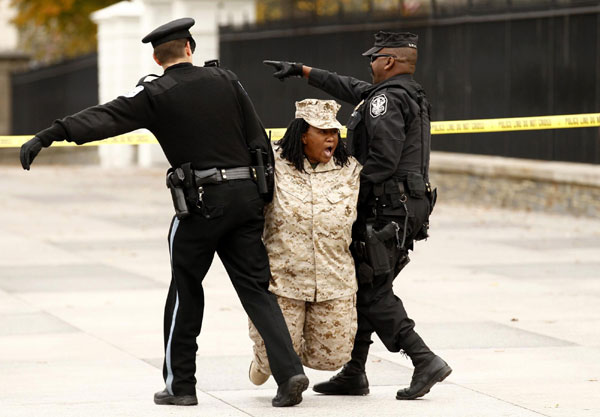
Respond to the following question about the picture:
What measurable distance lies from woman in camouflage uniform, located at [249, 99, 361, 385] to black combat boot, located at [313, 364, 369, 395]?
10.7 inches

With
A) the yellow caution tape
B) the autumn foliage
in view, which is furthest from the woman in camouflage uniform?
the autumn foliage

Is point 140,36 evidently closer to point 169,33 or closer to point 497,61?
point 497,61

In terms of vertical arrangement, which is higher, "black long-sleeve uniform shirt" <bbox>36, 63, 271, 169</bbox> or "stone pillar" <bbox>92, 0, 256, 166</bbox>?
"black long-sleeve uniform shirt" <bbox>36, 63, 271, 169</bbox>

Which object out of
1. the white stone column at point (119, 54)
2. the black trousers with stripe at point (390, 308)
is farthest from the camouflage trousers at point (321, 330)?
the white stone column at point (119, 54)

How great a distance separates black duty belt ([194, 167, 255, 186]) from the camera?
6273mm

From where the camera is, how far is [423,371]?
649cm

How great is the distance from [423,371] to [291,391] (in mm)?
654

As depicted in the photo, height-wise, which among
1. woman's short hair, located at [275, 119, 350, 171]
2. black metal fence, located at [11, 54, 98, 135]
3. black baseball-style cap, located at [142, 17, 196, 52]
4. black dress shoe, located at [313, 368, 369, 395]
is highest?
black baseball-style cap, located at [142, 17, 196, 52]

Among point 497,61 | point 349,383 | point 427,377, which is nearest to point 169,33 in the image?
point 349,383

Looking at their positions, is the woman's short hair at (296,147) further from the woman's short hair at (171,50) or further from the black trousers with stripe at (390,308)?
the woman's short hair at (171,50)

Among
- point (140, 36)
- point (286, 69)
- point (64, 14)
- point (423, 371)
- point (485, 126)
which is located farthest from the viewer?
point (64, 14)

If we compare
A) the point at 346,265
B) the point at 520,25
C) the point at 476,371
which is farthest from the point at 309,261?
the point at 520,25

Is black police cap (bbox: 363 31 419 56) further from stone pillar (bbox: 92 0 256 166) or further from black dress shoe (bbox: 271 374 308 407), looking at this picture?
stone pillar (bbox: 92 0 256 166)

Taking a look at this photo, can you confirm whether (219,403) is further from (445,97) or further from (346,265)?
(445,97)
